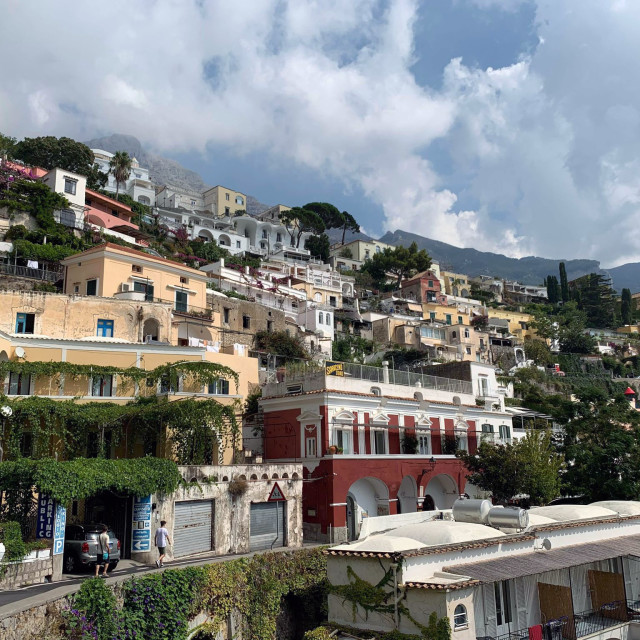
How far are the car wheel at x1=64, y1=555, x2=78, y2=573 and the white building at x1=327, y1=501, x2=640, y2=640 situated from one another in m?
8.47

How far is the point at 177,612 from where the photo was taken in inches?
738

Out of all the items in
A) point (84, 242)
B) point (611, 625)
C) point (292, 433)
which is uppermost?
point (84, 242)

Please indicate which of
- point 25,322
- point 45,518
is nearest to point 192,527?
point 45,518

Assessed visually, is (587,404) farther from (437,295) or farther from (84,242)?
(437,295)

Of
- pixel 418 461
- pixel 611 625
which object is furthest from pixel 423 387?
pixel 611 625

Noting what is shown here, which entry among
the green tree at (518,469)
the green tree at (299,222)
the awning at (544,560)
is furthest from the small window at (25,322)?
the green tree at (299,222)

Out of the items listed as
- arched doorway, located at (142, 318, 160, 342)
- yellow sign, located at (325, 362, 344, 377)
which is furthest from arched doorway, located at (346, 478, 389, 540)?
arched doorway, located at (142, 318, 160, 342)

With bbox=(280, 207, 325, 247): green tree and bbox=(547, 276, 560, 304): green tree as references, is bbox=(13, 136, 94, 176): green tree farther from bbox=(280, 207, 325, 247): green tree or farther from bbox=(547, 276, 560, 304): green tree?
bbox=(547, 276, 560, 304): green tree

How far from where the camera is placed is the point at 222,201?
12688cm

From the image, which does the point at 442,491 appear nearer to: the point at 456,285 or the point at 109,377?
the point at 109,377

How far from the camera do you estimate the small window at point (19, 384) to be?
29.2 m

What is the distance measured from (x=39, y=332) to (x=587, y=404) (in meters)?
34.3

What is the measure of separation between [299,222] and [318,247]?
632 centimetres

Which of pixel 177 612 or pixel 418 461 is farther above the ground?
pixel 418 461
